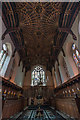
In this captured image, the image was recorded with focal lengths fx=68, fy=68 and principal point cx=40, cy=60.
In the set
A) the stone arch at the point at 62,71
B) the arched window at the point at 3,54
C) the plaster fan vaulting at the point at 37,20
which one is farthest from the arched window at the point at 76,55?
the arched window at the point at 3,54

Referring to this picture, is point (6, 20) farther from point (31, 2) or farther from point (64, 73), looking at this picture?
point (64, 73)

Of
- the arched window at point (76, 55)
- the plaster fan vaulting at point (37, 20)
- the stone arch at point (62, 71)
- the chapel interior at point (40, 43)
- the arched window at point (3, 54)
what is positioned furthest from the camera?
the stone arch at point (62, 71)

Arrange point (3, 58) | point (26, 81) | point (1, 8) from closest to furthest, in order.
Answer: point (1, 8) < point (3, 58) < point (26, 81)

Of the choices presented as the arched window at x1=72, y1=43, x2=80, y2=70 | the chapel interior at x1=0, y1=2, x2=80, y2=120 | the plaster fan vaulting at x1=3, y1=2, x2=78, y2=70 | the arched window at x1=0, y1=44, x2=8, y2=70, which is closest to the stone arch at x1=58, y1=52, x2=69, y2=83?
the chapel interior at x1=0, y1=2, x2=80, y2=120

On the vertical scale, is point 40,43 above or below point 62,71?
above

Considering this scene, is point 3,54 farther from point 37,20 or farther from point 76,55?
point 76,55

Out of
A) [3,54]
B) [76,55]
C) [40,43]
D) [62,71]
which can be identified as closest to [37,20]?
[40,43]

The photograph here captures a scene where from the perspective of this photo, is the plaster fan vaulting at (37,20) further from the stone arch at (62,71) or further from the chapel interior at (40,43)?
the stone arch at (62,71)

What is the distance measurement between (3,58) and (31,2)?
676cm

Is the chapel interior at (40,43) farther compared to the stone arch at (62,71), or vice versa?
the stone arch at (62,71)

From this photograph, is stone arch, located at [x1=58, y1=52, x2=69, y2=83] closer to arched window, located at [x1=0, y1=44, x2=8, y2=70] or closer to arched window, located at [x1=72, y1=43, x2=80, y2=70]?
arched window, located at [x1=72, y1=43, x2=80, y2=70]

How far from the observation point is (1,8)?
6008mm

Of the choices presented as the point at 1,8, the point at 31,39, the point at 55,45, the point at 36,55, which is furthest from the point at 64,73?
the point at 1,8

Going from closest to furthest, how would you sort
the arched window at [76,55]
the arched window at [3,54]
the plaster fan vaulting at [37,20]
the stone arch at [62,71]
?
the plaster fan vaulting at [37,20]
the arched window at [76,55]
the arched window at [3,54]
the stone arch at [62,71]
